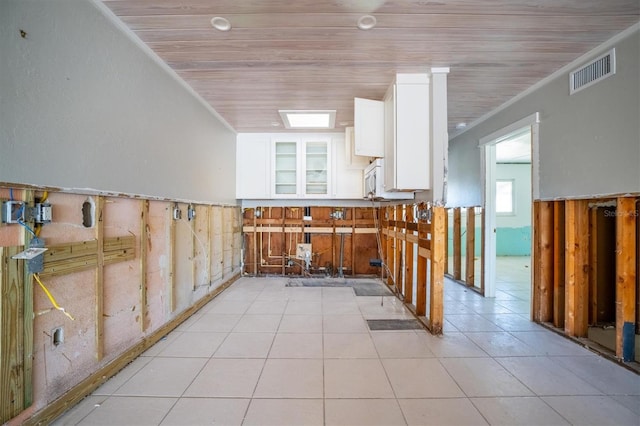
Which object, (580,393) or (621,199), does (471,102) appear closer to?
(621,199)

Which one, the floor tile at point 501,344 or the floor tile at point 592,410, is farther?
the floor tile at point 501,344

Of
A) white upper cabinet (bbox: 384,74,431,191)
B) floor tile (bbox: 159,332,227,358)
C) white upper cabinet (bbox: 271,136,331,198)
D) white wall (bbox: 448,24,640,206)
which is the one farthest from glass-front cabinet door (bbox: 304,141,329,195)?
floor tile (bbox: 159,332,227,358)

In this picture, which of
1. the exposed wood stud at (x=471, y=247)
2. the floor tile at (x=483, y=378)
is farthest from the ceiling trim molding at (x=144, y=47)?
the exposed wood stud at (x=471, y=247)

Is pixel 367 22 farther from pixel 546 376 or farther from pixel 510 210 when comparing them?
pixel 510 210

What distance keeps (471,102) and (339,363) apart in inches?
140

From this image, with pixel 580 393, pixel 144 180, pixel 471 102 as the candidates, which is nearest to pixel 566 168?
pixel 471 102

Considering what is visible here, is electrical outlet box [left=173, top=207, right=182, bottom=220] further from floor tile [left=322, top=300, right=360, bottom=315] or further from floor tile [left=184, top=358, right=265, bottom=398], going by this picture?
floor tile [left=322, top=300, right=360, bottom=315]

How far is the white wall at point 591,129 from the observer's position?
229cm

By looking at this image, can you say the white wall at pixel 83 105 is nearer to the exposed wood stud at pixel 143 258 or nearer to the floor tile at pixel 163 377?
the exposed wood stud at pixel 143 258

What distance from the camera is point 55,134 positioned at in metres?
1.69

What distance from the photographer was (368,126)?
11.6 feet

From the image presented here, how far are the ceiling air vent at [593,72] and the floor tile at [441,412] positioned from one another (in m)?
2.94

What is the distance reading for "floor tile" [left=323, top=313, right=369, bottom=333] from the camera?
3008 millimetres

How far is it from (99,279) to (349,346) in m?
2.07
